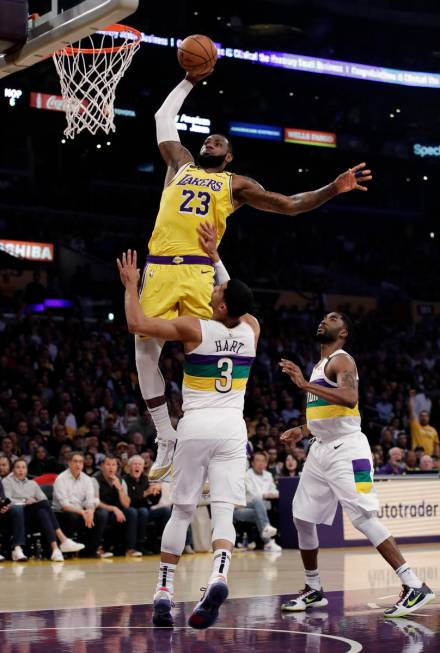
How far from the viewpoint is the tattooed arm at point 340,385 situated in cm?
831

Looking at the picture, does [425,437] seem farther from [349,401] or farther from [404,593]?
[404,593]

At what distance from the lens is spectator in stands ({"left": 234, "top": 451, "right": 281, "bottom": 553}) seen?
14883mm

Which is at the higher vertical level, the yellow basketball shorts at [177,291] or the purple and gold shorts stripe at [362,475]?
the yellow basketball shorts at [177,291]

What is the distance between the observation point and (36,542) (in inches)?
549

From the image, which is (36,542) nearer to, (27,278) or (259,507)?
(259,507)

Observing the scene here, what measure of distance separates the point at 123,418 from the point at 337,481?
951 cm

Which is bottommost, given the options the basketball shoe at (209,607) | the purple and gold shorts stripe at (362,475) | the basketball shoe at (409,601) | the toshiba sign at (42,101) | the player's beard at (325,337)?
the basketball shoe at (409,601)

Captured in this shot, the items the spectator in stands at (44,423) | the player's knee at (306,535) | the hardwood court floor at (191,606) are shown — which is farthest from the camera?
the spectator in stands at (44,423)

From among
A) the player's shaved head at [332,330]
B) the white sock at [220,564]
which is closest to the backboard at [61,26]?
the player's shaved head at [332,330]

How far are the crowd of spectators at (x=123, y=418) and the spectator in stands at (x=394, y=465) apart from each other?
0.02m

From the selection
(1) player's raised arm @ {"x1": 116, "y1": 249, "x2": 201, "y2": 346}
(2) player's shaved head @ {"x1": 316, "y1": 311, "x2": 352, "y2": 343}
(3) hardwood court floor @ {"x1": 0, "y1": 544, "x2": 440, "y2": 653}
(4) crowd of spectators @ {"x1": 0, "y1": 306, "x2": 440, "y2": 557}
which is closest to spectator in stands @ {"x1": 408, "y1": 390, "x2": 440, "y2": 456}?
(4) crowd of spectators @ {"x1": 0, "y1": 306, "x2": 440, "y2": 557}

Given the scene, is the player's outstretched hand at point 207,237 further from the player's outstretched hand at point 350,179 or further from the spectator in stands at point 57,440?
the spectator in stands at point 57,440

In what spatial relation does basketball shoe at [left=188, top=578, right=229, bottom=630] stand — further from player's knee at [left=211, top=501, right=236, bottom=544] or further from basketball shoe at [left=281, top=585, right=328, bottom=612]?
basketball shoe at [left=281, top=585, right=328, bottom=612]

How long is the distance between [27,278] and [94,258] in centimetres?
260
